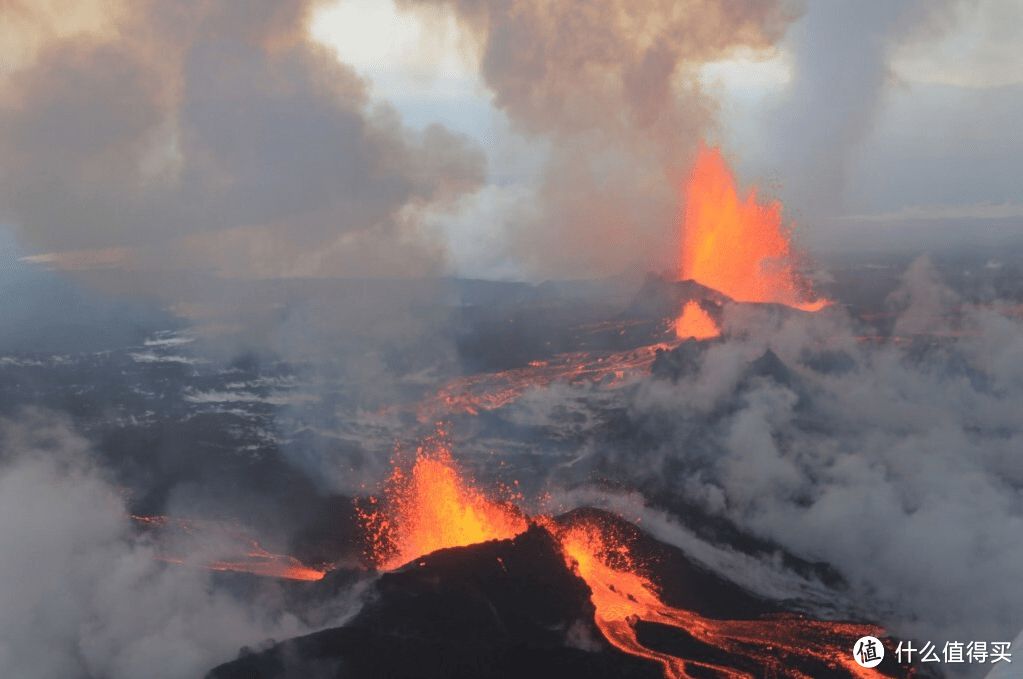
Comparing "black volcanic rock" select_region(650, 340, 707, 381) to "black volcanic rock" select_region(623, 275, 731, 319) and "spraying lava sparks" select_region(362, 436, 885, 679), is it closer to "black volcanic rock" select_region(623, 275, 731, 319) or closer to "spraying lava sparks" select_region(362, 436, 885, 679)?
"black volcanic rock" select_region(623, 275, 731, 319)

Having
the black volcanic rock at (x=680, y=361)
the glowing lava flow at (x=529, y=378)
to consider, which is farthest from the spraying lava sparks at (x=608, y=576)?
the black volcanic rock at (x=680, y=361)

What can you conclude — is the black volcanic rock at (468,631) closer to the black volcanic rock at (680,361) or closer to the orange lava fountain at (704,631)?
the orange lava fountain at (704,631)

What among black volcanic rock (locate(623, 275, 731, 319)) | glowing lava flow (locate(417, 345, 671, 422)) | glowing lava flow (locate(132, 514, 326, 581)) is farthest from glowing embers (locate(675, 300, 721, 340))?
glowing lava flow (locate(132, 514, 326, 581))

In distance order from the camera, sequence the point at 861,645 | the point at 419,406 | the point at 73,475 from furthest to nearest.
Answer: the point at 419,406 < the point at 73,475 < the point at 861,645

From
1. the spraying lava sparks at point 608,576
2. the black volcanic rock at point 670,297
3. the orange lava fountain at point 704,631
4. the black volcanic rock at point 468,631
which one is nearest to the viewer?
the black volcanic rock at point 468,631

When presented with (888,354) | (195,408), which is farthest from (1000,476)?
(195,408)

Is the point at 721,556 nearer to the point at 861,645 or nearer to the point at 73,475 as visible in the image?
the point at 861,645
